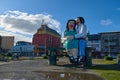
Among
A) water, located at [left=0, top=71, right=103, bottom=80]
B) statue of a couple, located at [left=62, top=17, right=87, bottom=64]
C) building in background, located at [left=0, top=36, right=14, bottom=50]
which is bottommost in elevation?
water, located at [left=0, top=71, right=103, bottom=80]

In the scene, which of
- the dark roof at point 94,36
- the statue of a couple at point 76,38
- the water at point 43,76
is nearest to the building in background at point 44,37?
the dark roof at point 94,36

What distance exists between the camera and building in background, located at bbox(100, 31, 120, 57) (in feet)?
320

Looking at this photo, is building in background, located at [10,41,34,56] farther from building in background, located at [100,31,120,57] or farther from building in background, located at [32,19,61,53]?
building in background, located at [100,31,120,57]

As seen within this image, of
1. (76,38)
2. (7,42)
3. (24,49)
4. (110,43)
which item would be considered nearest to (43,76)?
(76,38)

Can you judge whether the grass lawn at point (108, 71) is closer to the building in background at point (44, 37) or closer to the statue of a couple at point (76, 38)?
the statue of a couple at point (76, 38)

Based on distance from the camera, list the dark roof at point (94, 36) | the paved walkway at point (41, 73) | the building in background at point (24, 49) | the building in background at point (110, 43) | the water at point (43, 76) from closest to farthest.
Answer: the water at point (43, 76) < the paved walkway at point (41, 73) < the building in background at point (110, 43) < the dark roof at point (94, 36) < the building in background at point (24, 49)

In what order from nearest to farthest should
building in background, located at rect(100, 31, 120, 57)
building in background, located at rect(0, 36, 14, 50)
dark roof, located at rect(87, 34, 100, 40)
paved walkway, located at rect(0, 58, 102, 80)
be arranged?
1. paved walkway, located at rect(0, 58, 102, 80)
2. building in background, located at rect(100, 31, 120, 57)
3. dark roof, located at rect(87, 34, 100, 40)
4. building in background, located at rect(0, 36, 14, 50)

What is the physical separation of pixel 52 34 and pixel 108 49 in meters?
34.5

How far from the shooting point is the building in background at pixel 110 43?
320 ft

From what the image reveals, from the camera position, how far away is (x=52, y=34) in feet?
396

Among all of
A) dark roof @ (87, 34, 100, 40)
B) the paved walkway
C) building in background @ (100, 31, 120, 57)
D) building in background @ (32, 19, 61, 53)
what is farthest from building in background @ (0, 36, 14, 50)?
the paved walkway

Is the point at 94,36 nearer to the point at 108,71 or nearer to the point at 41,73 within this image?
the point at 108,71

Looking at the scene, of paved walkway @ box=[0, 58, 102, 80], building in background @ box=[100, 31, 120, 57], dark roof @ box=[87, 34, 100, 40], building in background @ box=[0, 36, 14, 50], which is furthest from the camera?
building in background @ box=[0, 36, 14, 50]

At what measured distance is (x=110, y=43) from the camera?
9844cm
